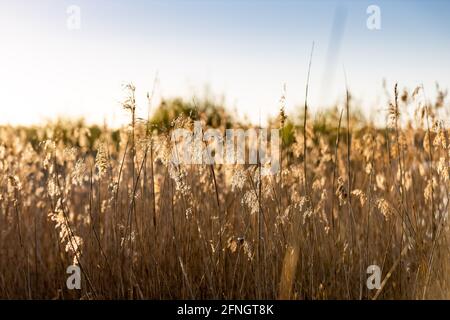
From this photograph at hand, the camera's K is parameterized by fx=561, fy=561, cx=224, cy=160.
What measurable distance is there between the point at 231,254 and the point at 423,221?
1.33 metres

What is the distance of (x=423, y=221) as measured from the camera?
357 centimetres

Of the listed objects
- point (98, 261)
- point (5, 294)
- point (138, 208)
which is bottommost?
point (5, 294)

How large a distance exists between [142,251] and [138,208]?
1.42ft

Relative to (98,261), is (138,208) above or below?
above

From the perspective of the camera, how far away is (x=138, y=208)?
10.3 ft
